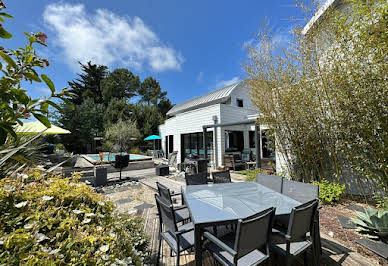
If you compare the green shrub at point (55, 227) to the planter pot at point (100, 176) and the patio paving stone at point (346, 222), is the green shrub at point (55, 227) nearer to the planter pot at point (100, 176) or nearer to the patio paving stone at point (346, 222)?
the patio paving stone at point (346, 222)

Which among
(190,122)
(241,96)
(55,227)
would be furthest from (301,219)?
(241,96)

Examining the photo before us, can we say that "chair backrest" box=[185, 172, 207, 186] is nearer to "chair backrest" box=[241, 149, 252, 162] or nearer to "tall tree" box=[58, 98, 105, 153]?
"chair backrest" box=[241, 149, 252, 162]

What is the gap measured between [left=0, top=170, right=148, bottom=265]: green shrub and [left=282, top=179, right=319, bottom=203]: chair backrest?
7.30ft

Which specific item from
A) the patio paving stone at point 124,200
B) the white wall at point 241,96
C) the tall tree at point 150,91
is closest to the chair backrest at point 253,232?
the patio paving stone at point 124,200

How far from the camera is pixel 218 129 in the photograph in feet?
26.4

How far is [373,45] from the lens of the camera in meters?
2.35

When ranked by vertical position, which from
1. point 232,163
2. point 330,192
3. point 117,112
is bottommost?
point 330,192

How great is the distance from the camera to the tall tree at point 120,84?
70.3 feet

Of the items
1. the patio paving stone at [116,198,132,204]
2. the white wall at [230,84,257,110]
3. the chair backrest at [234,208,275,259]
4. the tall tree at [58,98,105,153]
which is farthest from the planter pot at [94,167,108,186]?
the tall tree at [58,98,105,153]

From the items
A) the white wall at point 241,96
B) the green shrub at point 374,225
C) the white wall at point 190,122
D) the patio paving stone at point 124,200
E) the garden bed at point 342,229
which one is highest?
the white wall at point 241,96

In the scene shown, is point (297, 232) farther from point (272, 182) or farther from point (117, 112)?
point (117, 112)

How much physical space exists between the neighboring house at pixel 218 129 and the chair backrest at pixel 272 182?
4916 millimetres

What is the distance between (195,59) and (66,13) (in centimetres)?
1062

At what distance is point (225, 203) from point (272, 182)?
4.14ft
